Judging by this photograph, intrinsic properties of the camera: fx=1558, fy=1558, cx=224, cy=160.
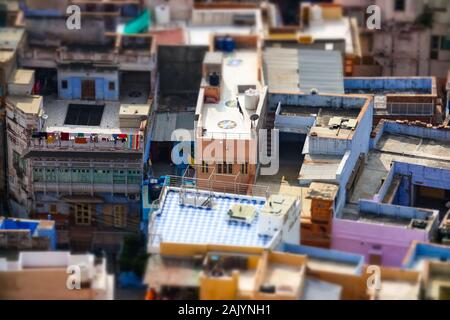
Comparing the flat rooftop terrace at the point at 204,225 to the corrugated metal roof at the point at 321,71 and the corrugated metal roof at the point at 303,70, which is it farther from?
the corrugated metal roof at the point at 321,71

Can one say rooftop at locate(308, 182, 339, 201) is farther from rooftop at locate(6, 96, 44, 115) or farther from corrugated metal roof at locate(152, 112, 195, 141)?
rooftop at locate(6, 96, 44, 115)

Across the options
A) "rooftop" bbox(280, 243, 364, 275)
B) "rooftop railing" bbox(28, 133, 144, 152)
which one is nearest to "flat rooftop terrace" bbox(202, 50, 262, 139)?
"rooftop railing" bbox(28, 133, 144, 152)

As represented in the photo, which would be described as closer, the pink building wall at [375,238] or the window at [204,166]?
the pink building wall at [375,238]

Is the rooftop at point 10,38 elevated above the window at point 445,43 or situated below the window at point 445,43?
above

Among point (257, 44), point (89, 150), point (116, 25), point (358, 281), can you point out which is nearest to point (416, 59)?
point (257, 44)

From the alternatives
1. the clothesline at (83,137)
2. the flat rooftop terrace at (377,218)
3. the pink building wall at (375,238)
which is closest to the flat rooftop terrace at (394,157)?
the flat rooftop terrace at (377,218)

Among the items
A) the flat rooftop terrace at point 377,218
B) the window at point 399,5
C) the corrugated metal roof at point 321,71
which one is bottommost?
the flat rooftop terrace at point 377,218
